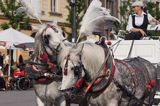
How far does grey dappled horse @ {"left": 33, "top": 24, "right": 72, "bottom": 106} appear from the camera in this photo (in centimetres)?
834

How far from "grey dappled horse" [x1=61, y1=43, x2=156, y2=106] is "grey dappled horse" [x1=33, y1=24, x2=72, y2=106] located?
3.81 ft

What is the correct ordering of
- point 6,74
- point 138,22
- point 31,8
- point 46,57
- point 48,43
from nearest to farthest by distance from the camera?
point 48,43, point 46,57, point 31,8, point 138,22, point 6,74

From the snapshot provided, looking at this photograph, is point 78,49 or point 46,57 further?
point 46,57

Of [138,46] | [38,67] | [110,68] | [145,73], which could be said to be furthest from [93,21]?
[138,46]

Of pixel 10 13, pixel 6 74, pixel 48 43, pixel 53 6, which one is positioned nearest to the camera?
pixel 48 43

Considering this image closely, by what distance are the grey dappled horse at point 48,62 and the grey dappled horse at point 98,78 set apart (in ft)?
3.81

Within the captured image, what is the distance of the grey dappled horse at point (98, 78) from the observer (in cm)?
671

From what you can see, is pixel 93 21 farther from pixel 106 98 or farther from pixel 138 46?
pixel 138 46

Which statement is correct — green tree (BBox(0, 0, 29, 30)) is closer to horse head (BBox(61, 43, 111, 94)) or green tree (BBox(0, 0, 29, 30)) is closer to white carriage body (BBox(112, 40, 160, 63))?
white carriage body (BBox(112, 40, 160, 63))

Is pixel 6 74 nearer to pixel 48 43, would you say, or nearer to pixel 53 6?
pixel 53 6

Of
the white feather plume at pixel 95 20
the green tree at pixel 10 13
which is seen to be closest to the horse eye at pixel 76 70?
the white feather plume at pixel 95 20

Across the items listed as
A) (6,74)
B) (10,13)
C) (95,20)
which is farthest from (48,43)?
(10,13)

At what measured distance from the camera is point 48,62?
8.70m

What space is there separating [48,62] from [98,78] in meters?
1.84
